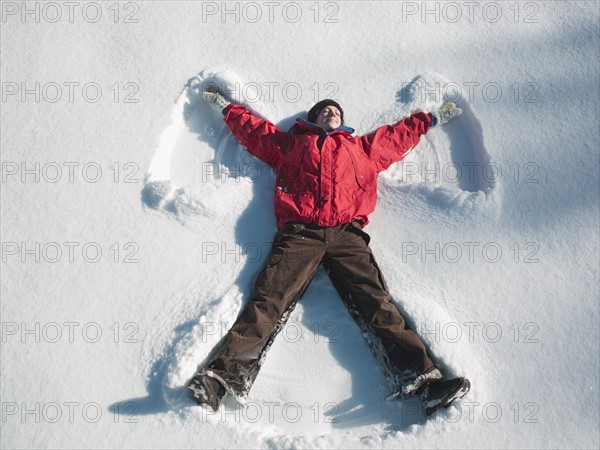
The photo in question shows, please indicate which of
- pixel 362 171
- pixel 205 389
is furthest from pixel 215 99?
pixel 205 389

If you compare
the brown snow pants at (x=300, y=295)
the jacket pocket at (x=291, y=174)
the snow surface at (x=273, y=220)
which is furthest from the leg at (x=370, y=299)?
the jacket pocket at (x=291, y=174)

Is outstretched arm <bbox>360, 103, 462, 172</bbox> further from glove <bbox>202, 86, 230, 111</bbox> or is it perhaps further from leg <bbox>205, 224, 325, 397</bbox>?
glove <bbox>202, 86, 230, 111</bbox>

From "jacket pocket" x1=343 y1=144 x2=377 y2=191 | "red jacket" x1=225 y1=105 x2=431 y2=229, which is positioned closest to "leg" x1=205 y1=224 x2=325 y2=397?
"red jacket" x1=225 y1=105 x2=431 y2=229

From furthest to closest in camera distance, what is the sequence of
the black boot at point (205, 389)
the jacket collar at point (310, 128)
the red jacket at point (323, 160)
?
the jacket collar at point (310, 128) → the red jacket at point (323, 160) → the black boot at point (205, 389)

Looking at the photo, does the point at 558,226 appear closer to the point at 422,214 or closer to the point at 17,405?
the point at 422,214

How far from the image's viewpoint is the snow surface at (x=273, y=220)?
2291 millimetres

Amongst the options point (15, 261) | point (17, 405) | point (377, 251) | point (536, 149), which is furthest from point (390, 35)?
point (17, 405)

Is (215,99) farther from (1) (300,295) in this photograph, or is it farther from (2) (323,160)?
(1) (300,295)

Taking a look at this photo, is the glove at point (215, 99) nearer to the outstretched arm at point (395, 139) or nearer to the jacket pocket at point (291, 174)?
the jacket pocket at point (291, 174)

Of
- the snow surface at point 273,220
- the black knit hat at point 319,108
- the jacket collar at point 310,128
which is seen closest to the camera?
the snow surface at point 273,220

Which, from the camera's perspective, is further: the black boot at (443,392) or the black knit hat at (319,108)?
the black knit hat at (319,108)

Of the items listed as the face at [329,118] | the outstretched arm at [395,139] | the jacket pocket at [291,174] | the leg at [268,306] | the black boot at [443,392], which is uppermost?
the face at [329,118]

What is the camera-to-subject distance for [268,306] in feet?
7.51

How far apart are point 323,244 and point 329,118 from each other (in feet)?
1.95
